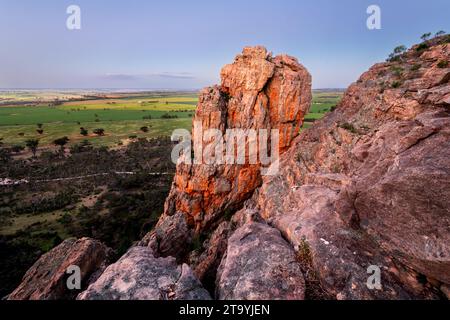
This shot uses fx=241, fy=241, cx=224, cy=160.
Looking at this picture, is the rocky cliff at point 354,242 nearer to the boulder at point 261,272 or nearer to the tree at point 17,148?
the boulder at point 261,272

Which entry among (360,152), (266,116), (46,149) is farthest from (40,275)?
(46,149)

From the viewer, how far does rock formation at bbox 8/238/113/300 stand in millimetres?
12102

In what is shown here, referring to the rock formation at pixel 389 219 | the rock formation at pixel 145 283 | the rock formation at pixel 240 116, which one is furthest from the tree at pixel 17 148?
the rock formation at pixel 389 219

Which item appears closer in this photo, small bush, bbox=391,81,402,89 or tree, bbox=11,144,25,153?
small bush, bbox=391,81,402,89

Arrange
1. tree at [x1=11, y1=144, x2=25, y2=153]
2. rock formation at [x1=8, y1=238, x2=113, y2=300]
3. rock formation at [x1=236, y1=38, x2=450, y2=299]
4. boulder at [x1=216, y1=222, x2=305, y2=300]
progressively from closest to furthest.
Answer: rock formation at [x1=236, y1=38, x2=450, y2=299]
boulder at [x1=216, y1=222, x2=305, y2=300]
rock formation at [x1=8, y1=238, x2=113, y2=300]
tree at [x1=11, y1=144, x2=25, y2=153]

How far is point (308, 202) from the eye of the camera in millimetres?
14898

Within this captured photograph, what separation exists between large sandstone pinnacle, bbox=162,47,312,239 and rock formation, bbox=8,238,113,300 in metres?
21.5

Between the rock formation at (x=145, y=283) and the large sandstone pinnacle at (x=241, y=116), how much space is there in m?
25.0

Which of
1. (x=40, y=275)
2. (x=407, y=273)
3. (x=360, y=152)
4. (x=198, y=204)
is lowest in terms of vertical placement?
(x=198, y=204)

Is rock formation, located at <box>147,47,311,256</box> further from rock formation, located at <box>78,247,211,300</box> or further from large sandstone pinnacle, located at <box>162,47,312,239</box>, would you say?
rock formation, located at <box>78,247,211,300</box>

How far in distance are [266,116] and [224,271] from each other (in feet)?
96.8

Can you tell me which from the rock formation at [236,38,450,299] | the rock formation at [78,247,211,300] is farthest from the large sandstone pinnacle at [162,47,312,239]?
the rock formation at [78,247,211,300]
